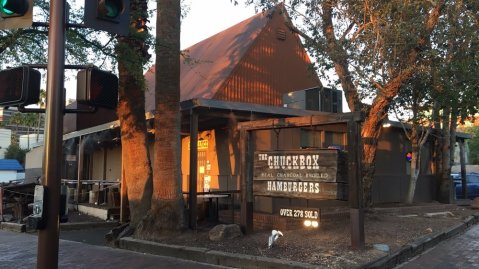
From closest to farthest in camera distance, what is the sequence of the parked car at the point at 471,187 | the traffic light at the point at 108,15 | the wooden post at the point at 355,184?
the traffic light at the point at 108,15 → the wooden post at the point at 355,184 → the parked car at the point at 471,187

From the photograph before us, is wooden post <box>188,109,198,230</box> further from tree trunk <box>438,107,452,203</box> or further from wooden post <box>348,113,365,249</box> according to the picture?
tree trunk <box>438,107,452,203</box>

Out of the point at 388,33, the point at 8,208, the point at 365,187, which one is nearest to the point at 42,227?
the point at 388,33

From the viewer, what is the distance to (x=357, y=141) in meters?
9.17

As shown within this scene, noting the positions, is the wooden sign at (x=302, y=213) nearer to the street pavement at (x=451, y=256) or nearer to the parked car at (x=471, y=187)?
the street pavement at (x=451, y=256)

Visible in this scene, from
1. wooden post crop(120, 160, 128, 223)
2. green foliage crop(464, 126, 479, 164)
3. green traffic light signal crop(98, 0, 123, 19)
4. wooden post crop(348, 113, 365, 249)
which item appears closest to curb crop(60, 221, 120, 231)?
wooden post crop(120, 160, 128, 223)

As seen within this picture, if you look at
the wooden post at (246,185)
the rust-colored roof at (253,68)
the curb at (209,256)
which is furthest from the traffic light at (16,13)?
the rust-colored roof at (253,68)

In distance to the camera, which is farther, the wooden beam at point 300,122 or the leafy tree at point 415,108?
the leafy tree at point 415,108

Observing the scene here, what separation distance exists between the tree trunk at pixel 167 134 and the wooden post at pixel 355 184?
3.78 m

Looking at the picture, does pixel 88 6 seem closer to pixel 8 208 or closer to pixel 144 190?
pixel 144 190

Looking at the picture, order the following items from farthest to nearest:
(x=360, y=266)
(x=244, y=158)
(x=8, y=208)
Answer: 1. (x=8, y=208)
2. (x=244, y=158)
3. (x=360, y=266)

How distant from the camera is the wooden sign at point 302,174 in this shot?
9.22 m

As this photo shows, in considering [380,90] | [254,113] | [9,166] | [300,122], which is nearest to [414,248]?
[300,122]

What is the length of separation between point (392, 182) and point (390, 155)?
3.50ft

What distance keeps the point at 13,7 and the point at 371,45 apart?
9009mm
